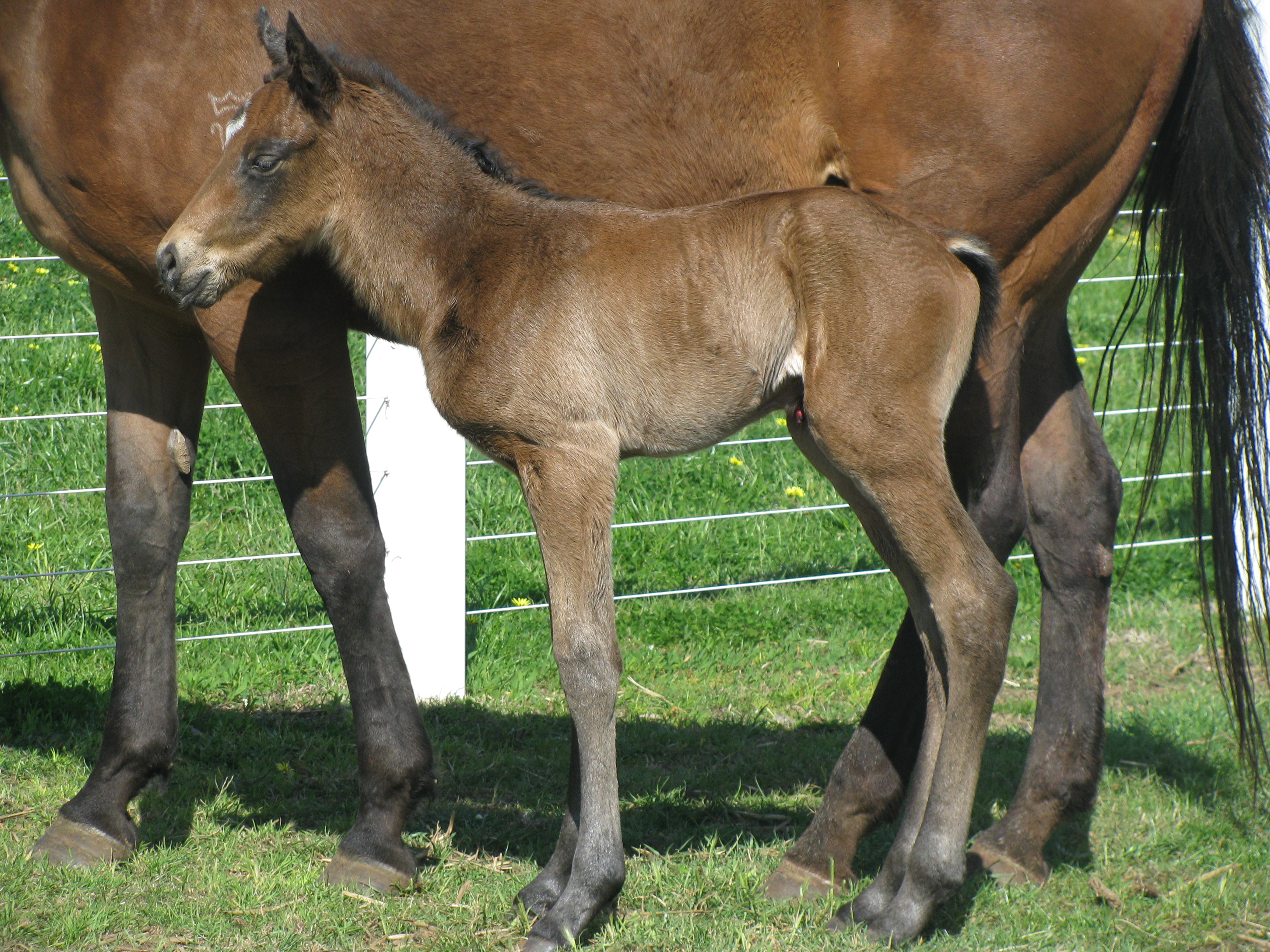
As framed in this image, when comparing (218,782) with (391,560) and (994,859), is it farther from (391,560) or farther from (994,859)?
(994,859)

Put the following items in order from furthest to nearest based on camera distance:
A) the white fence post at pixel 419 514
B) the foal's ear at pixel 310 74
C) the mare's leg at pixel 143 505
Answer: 1. the white fence post at pixel 419 514
2. the mare's leg at pixel 143 505
3. the foal's ear at pixel 310 74

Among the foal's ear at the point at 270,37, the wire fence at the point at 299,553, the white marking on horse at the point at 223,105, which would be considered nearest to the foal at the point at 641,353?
the foal's ear at the point at 270,37

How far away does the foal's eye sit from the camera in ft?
8.78

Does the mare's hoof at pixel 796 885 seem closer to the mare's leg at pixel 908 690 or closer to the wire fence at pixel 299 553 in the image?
the mare's leg at pixel 908 690

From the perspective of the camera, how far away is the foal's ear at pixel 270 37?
104 inches

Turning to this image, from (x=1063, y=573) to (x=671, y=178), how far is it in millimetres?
1618

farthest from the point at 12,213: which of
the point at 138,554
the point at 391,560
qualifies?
the point at 138,554

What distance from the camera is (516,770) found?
3.92 metres

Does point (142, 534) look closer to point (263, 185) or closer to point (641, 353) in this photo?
point (263, 185)

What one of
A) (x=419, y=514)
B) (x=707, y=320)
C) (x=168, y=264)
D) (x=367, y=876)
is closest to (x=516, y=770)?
(x=367, y=876)

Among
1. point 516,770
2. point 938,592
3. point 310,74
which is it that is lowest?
point 516,770

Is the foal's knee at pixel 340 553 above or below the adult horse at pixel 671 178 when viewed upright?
below

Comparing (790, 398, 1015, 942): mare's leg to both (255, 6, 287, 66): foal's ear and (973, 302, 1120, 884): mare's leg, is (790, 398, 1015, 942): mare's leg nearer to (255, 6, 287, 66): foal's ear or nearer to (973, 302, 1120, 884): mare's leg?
(973, 302, 1120, 884): mare's leg

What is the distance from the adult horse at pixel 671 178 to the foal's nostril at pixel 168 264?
0.85 ft
